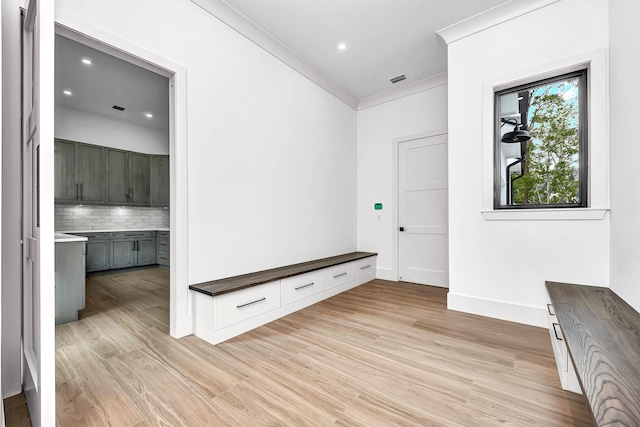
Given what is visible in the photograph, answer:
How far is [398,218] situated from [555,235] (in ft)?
6.98

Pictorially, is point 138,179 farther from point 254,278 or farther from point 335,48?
point 335,48

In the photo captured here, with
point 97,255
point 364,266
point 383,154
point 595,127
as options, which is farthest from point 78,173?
point 595,127

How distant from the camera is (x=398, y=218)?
4.54m

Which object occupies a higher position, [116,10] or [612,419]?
[116,10]

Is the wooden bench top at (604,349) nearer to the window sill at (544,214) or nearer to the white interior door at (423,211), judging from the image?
the window sill at (544,214)

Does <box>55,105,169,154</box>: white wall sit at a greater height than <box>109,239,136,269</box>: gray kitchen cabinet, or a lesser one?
greater

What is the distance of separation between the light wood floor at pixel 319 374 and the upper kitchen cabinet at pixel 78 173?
298 cm

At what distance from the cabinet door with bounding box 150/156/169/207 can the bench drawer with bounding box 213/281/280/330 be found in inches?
171

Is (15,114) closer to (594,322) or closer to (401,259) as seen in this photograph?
(594,322)

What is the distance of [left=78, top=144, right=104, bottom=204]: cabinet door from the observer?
503 cm

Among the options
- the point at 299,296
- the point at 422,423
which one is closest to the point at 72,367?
the point at 299,296

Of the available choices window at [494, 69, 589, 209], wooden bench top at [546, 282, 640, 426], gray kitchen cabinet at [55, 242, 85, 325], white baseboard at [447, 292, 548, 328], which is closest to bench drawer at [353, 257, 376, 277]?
white baseboard at [447, 292, 548, 328]

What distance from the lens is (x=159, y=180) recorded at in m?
6.04

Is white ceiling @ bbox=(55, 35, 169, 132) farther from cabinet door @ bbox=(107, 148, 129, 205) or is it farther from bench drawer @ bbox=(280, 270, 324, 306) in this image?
bench drawer @ bbox=(280, 270, 324, 306)
